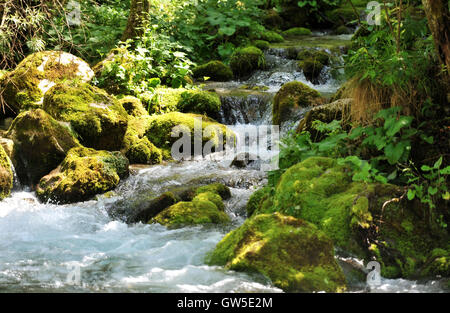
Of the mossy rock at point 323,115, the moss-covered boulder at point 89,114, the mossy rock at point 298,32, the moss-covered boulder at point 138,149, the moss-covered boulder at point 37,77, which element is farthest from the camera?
the mossy rock at point 298,32

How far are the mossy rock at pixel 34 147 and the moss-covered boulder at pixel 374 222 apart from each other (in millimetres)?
4419

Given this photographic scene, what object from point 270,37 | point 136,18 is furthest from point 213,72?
point 270,37

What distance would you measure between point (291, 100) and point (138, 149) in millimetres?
2990

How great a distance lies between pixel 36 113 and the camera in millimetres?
7727

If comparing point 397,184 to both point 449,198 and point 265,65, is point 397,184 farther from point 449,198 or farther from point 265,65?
point 265,65

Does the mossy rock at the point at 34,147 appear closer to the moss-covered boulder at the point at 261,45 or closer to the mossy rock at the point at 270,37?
the moss-covered boulder at the point at 261,45

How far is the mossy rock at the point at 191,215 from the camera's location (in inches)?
223

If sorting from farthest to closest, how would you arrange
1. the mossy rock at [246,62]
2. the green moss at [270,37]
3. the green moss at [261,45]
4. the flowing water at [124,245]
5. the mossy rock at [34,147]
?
the green moss at [270,37]
the green moss at [261,45]
the mossy rock at [246,62]
the mossy rock at [34,147]
the flowing water at [124,245]

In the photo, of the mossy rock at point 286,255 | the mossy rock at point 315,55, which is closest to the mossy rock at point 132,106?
the mossy rock at point 315,55

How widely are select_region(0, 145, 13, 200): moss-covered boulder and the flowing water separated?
13 centimetres

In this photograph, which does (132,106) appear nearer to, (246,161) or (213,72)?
(246,161)

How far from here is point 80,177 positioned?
702 centimetres

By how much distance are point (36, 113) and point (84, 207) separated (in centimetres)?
205
